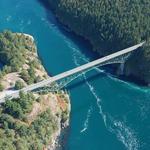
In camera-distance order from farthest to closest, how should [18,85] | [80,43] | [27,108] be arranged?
[80,43] → [18,85] → [27,108]

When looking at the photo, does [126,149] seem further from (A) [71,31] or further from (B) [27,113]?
(A) [71,31]

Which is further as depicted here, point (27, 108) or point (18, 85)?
point (18, 85)

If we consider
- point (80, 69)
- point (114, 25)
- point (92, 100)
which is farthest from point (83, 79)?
point (114, 25)

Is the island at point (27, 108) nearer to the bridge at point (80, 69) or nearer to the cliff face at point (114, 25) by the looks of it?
the bridge at point (80, 69)

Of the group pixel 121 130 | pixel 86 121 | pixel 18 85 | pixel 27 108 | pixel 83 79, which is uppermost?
pixel 18 85

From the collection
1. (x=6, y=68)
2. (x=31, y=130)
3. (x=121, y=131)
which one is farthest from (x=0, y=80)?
(x=121, y=131)

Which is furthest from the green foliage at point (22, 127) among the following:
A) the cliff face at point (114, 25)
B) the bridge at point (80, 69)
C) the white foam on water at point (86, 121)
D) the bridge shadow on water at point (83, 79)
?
the cliff face at point (114, 25)

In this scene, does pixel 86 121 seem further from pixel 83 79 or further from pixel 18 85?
pixel 18 85
